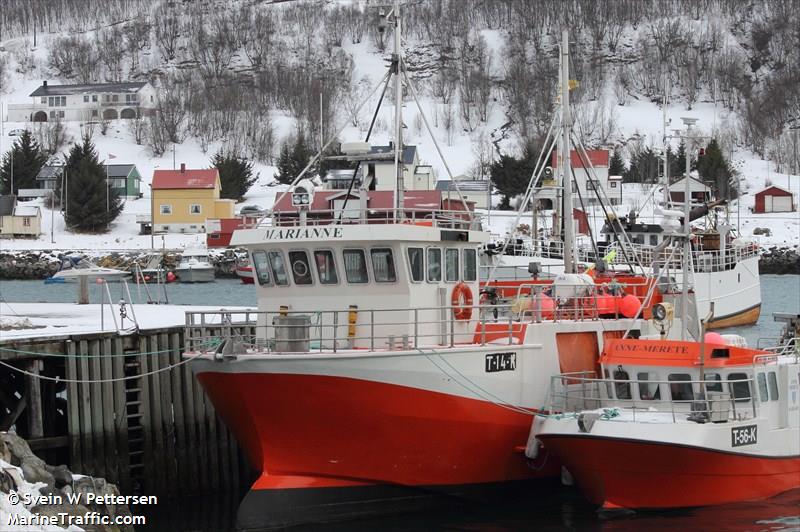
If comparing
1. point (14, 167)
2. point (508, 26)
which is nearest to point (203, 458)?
point (14, 167)

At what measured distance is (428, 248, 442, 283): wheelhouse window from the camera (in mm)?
22656

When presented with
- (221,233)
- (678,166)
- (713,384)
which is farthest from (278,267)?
(678,166)

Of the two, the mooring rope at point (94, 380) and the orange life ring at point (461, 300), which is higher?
the orange life ring at point (461, 300)

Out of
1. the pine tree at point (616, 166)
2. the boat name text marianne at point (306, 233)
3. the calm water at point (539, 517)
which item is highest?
the pine tree at point (616, 166)

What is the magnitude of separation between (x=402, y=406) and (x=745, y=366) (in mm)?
6233

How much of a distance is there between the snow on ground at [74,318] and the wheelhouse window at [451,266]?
3750 millimetres

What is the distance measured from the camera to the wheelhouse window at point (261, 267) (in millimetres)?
23109

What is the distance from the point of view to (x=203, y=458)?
80.8 feet

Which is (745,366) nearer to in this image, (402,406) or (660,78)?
(402,406)

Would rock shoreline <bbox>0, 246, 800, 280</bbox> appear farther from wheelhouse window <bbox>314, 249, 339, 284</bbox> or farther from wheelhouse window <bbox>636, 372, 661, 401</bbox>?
wheelhouse window <bbox>636, 372, 661, 401</bbox>

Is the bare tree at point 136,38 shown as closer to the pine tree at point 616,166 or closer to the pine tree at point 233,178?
the pine tree at point 233,178

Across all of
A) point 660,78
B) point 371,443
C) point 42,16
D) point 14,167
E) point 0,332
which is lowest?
point 371,443

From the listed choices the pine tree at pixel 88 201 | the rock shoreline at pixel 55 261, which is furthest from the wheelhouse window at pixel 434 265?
the pine tree at pixel 88 201

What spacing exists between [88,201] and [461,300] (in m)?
73.8
